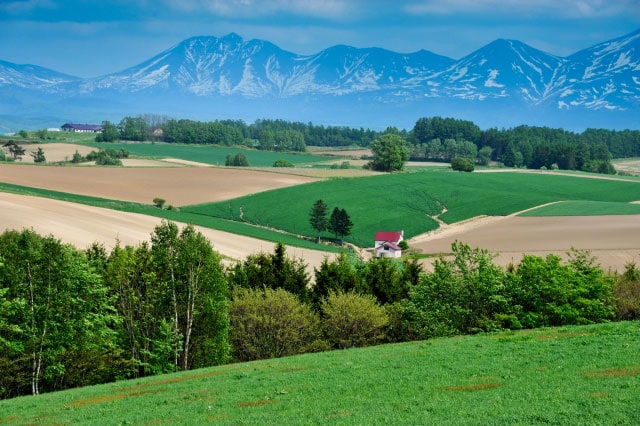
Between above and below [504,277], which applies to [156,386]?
below

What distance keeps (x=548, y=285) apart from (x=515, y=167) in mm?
147711

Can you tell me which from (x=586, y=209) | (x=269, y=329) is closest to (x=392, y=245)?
(x=586, y=209)

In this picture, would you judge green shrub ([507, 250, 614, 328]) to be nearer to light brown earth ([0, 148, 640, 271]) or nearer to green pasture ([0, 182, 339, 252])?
light brown earth ([0, 148, 640, 271])

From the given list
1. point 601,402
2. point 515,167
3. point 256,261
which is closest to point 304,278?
point 256,261

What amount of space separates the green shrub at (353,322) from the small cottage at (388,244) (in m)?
36.9

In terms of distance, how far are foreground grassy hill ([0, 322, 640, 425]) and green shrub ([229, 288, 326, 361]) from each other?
707 centimetres

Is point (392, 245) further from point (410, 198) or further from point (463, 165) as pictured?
point (463, 165)

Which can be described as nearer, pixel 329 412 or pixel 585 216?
pixel 329 412

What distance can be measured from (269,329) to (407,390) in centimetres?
1749

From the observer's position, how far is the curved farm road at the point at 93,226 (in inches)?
2419

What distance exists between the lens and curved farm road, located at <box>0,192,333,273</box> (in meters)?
61.4

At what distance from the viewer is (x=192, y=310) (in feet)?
119

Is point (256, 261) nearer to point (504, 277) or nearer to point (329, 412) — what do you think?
point (504, 277)

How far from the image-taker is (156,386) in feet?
88.9
